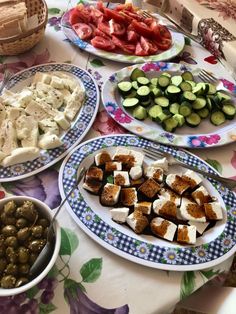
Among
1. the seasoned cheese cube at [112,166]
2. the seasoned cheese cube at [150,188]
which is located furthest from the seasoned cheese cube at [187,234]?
the seasoned cheese cube at [112,166]

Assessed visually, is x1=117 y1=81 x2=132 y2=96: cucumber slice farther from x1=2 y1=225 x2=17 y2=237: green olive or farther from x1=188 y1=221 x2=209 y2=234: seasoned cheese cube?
x1=2 y1=225 x2=17 y2=237: green olive

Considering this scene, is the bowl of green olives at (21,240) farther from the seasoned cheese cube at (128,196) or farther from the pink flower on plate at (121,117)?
the pink flower on plate at (121,117)

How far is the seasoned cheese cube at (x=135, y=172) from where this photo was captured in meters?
1.08

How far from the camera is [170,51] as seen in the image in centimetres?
157

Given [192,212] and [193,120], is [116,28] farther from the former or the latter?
[192,212]

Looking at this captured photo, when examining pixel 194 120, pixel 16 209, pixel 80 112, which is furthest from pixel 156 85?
pixel 16 209

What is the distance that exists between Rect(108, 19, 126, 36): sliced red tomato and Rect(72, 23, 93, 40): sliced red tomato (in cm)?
9

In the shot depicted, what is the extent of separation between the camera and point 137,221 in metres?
0.96

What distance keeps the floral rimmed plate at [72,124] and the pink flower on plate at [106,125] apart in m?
0.03

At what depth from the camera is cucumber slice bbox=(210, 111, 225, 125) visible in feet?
4.29

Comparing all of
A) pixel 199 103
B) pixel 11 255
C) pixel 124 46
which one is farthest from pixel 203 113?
pixel 11 255

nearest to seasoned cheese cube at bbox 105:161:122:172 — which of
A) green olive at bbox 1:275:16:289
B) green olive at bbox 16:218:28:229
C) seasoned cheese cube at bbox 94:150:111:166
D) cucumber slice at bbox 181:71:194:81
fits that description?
seasoned cheese cube at bbox 94:150:111:166

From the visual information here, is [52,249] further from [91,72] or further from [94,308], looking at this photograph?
[91,72]

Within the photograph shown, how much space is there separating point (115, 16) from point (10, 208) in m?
1.11
